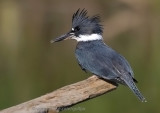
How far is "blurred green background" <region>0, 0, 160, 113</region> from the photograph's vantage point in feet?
28.0

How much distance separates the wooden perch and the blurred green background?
5.05 feet

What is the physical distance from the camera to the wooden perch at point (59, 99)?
551 cm

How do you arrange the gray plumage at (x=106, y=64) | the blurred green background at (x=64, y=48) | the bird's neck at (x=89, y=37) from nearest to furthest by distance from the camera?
the gray plumage at (x=106, y=64) → the bird's neck at (x=89, y=37) → the blurred green background at (x=64, y=48)

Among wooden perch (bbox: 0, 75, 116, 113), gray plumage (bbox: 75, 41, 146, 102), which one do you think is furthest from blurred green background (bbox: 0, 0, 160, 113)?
wooden perch (bbox: 0, 75, 116, 113)

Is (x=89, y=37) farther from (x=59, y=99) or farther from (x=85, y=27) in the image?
(x=59, y=99)

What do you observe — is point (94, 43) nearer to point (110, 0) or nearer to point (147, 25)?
point (147, 25)

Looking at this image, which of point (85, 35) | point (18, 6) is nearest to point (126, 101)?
point (85, 35)

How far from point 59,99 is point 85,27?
1.33 metres

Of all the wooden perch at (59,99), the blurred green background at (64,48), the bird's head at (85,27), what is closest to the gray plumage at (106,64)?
the bird's head at (85,27)

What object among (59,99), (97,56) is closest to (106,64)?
(97,56)

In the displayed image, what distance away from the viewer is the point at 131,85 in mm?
6109

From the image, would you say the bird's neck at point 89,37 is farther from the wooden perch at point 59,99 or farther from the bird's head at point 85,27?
the wooden perch at point 59,99

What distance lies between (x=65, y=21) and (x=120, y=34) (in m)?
1.03

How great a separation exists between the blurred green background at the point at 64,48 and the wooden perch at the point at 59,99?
1539mm
